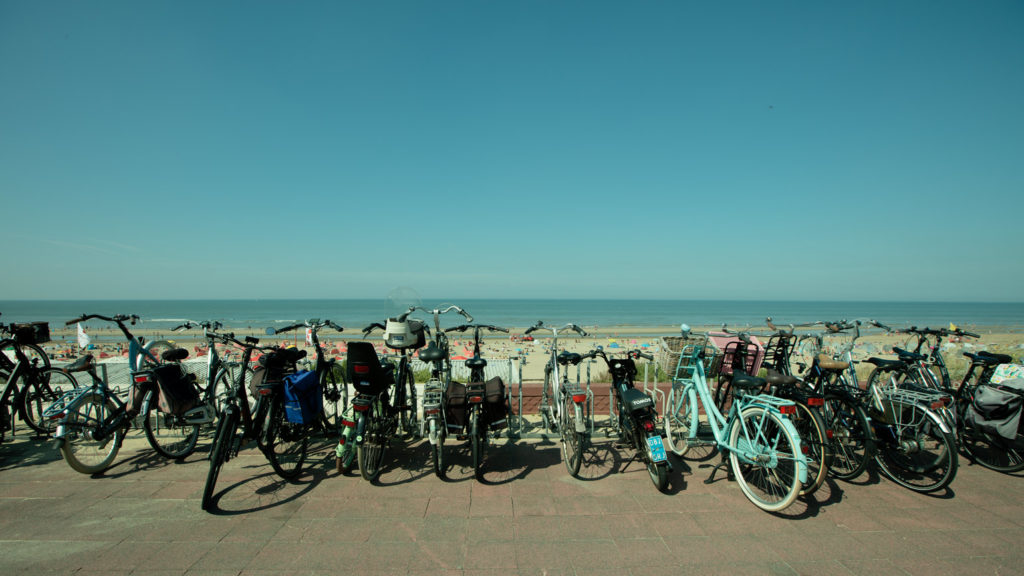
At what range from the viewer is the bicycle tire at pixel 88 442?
12.6 ft

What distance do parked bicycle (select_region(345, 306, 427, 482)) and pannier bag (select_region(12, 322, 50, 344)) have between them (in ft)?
10.9

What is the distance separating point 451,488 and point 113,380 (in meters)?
5.44

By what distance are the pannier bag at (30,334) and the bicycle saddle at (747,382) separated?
6.62 meters

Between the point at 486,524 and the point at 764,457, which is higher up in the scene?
the point at 764,457

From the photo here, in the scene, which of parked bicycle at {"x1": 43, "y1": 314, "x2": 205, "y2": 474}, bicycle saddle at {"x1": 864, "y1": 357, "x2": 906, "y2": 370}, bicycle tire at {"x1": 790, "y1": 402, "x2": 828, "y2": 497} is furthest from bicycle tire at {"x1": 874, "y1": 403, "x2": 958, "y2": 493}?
parked bicycle at {"x1": 43, "y1": 314, "x2": 205, "y2": 474}

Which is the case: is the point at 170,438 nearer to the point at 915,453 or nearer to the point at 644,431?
the point at 644,431

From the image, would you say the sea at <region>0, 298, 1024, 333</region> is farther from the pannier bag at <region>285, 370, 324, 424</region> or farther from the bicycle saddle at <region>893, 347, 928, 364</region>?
the bicycle saddle at <region>893, 347, 928, 364</region>

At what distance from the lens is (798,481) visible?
10.1 ft

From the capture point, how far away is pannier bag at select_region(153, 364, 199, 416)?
4156 millimetres

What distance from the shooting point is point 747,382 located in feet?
11.9

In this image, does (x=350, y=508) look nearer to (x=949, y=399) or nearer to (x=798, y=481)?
(x=798, y=481)

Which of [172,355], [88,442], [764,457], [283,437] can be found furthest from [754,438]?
[88,442]

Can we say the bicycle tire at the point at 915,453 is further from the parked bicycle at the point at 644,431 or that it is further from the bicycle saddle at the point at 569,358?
the bicycle saddle at the point at 569,358

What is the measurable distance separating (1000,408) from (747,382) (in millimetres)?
2487
